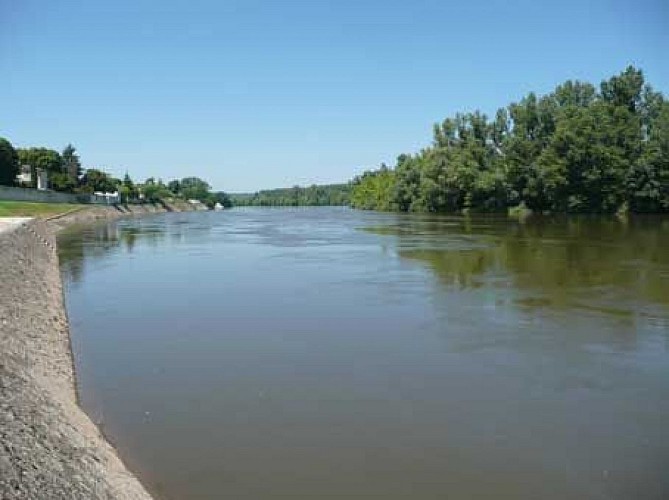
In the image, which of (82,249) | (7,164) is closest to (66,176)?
(7,164)

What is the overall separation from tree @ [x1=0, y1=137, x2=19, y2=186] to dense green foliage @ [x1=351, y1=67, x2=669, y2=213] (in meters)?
56.0

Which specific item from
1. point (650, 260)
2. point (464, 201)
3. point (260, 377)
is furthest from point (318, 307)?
point (464, 201)

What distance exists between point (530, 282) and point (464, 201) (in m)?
71.2

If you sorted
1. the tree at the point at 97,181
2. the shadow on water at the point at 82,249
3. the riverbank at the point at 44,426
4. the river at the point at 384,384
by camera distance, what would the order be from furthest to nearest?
1. the tree at the point at 97,181
2. the shadow on water at the point at 82,249
3. the river at the point at 384,384
4. the riverbank at the point at 44,426

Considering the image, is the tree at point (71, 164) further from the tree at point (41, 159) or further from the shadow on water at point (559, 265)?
the shadow on water at point (559, 265)

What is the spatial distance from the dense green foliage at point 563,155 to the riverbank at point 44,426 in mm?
64082

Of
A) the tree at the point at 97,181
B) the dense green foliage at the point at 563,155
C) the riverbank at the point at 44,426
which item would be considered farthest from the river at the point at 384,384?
the tree at the point at 97,181

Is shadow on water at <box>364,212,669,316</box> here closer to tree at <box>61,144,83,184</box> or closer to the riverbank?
the riverbank

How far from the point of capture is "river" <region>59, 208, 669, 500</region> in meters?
6.87

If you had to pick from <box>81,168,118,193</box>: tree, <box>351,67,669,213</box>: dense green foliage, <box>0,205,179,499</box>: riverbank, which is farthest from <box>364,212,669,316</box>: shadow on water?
<box>81,168,118,193</box>: tree

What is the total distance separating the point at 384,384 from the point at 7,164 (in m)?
81.9

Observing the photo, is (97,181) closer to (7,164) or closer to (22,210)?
(7,164)

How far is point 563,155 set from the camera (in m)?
70.3

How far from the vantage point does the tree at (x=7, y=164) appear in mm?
78438
